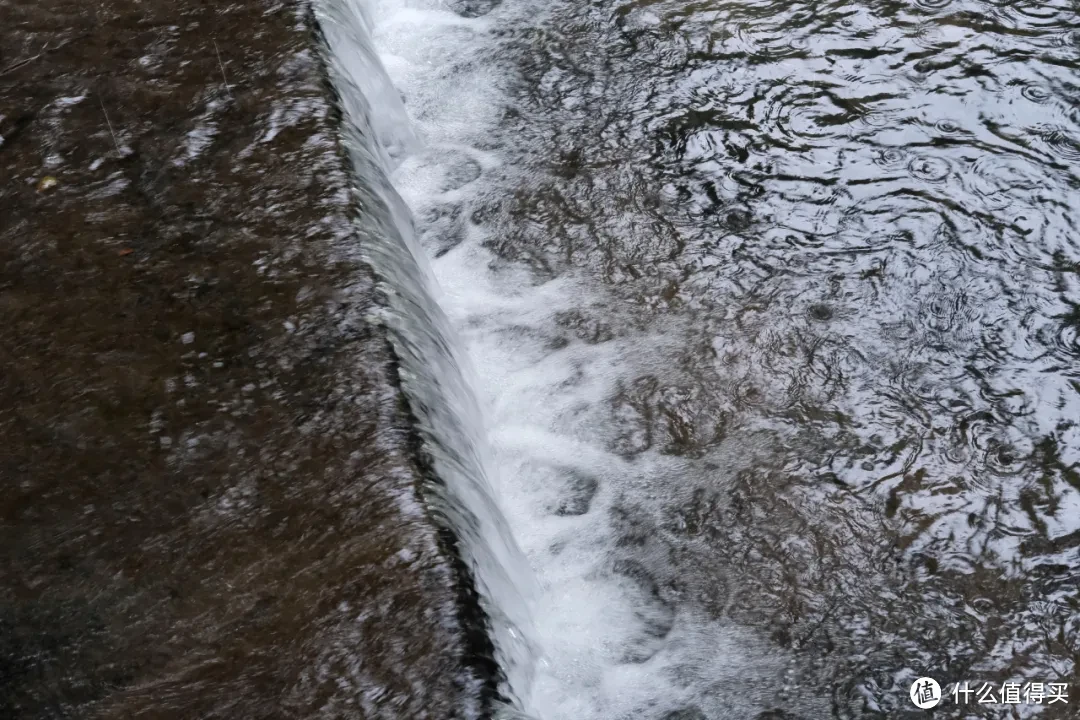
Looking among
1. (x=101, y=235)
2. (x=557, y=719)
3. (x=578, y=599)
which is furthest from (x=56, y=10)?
(x=557, y=719)

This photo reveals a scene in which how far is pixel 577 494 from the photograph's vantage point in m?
3.55

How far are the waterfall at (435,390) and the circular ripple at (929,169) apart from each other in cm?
229

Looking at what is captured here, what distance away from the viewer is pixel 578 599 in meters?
3.23

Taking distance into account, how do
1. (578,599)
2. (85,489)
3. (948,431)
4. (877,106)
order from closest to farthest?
1. (85,489)
2. (578,599)
3. (948,431)
4. (877,106)

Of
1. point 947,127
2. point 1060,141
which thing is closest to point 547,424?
point 947,127

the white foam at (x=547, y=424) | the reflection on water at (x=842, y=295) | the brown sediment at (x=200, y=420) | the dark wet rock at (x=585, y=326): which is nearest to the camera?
the brown sediment at (x=200, y=420)

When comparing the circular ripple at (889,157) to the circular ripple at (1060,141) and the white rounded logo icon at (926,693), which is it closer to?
the circular ripple at (1060,141)

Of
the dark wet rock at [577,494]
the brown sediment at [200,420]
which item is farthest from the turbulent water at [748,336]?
the brown sediment at [200,420]

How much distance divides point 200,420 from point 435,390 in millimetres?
758

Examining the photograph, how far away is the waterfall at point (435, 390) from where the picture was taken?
263cm

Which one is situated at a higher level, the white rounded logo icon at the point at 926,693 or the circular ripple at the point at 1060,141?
the circular ripple at the point at 1060,141

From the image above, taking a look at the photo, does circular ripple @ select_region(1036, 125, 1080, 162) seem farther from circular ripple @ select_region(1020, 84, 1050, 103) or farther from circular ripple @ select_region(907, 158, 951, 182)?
circular ripple @ select_region(907, 158, 951, 182)

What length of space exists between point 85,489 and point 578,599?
160 cm

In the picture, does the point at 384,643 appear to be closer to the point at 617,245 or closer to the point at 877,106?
the point at 617,245
